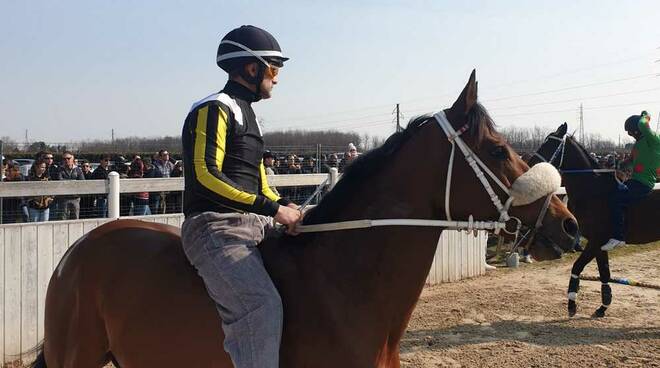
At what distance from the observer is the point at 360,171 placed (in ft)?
9.96

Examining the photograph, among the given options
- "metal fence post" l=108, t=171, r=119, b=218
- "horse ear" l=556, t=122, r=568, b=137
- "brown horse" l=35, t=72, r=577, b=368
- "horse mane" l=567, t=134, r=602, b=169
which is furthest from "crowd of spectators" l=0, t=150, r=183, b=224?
"horse mane" l=567, t=134, r=602, b=169

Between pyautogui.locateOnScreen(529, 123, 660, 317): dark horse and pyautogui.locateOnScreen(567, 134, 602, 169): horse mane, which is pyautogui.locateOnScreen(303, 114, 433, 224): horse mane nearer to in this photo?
pyautogui.locateOnScreen(529, 123, 660, 317): dark horse

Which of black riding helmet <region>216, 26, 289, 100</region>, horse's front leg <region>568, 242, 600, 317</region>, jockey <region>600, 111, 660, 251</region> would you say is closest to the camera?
black riding helmet <region>216, 26, 289, 100</region>

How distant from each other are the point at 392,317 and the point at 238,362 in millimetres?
779

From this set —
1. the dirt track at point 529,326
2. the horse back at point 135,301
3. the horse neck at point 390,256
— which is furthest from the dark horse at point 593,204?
the horse back at point 135,301

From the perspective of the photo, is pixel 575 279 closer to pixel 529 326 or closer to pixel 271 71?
pixel 529 326

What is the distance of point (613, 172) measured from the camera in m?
8.85

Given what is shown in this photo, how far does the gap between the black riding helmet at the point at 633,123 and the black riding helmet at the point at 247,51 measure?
23.5 ft

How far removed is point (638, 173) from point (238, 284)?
792 centimetres

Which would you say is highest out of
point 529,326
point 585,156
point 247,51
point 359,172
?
point 247,51

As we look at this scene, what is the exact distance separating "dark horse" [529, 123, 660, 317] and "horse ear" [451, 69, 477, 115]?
5952 mm

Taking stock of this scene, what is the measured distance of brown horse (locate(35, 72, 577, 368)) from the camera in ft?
9.11

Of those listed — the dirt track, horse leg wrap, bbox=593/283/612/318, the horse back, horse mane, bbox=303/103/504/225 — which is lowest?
the dirt track

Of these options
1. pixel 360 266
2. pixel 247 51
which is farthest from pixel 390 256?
pixel 247 51
